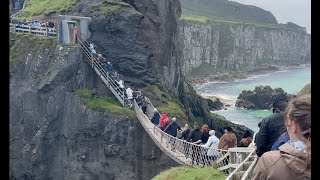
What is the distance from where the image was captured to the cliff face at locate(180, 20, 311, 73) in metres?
139

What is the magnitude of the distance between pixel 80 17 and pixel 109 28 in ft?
5.90

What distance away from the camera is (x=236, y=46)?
536ft

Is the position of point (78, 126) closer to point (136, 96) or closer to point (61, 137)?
point (61, 137)

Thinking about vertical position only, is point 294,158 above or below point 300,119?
below

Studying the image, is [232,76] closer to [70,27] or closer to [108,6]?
[108,6]

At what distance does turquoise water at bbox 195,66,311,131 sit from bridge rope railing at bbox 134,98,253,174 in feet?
107

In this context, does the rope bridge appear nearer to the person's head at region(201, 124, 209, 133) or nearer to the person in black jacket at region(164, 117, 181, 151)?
the person in black jacket at region(164, 117, 181, 151)

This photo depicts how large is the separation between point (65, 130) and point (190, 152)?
1219 centimetres

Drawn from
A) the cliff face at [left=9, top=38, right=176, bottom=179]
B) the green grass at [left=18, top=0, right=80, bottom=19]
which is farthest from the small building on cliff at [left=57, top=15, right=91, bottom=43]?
the green grass at [left=18, top=0, right=80, bottom=19]

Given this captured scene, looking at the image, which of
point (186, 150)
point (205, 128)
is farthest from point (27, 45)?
point (205, 128)

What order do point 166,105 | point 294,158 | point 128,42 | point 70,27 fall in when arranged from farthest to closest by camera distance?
point 128,42 < point 70,27 < point 166,105 < point 294,158

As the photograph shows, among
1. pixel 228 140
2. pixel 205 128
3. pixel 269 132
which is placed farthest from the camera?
pixel 205 128

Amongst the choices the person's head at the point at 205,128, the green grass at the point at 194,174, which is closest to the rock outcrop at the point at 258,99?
the person's head at the point at 205,128
